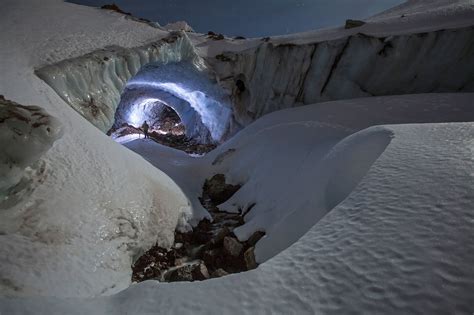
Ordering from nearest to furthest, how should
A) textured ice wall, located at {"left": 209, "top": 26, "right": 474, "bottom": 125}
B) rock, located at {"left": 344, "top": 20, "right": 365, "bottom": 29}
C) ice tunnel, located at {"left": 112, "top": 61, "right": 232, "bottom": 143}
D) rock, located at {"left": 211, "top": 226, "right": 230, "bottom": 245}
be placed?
rock, located at {"left": 211, "top": 226, "right": 230, "bottom": 245} < textured ice wall, located at {"left": 209, "top": 26, "right": 474, "bottom": 125} < rock, located at {"left": 344, "top": 20, "right": 365, "bottom": 29} < ice tunnel, located at {"left": 112, "top": 61, "right": 232, "bottom": 143}

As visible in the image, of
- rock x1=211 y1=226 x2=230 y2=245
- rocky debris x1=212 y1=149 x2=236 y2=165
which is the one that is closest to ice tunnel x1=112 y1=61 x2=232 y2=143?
rocky debris x1=212 y1=149 x2=236 y2=165

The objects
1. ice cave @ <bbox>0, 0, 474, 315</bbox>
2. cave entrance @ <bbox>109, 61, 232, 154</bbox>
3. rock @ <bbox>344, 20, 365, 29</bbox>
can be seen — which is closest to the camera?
ice cave @ <bbox>0, 0, 474, 315</bbox>

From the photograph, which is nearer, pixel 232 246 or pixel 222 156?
pixel 232 246

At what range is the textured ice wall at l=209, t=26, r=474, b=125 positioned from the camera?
5.28 m

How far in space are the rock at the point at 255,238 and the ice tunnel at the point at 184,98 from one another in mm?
6141

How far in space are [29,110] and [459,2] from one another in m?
8.74

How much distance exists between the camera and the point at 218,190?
16.3 ft

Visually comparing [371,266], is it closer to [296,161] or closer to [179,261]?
[179,261]

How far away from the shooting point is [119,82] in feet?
18.7

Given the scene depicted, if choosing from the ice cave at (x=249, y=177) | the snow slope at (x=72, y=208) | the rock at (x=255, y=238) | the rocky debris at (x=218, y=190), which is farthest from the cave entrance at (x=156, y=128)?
the rock at (x=255, y=238)

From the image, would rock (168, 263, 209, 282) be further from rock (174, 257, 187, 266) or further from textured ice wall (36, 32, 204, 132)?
textured ice wall (36, 32, 204, 132)

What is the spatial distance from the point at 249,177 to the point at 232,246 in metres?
1.88

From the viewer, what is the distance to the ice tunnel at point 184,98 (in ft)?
27.6

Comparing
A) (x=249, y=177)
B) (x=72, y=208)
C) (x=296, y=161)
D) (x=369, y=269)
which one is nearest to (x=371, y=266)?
(x=369, y=269)
